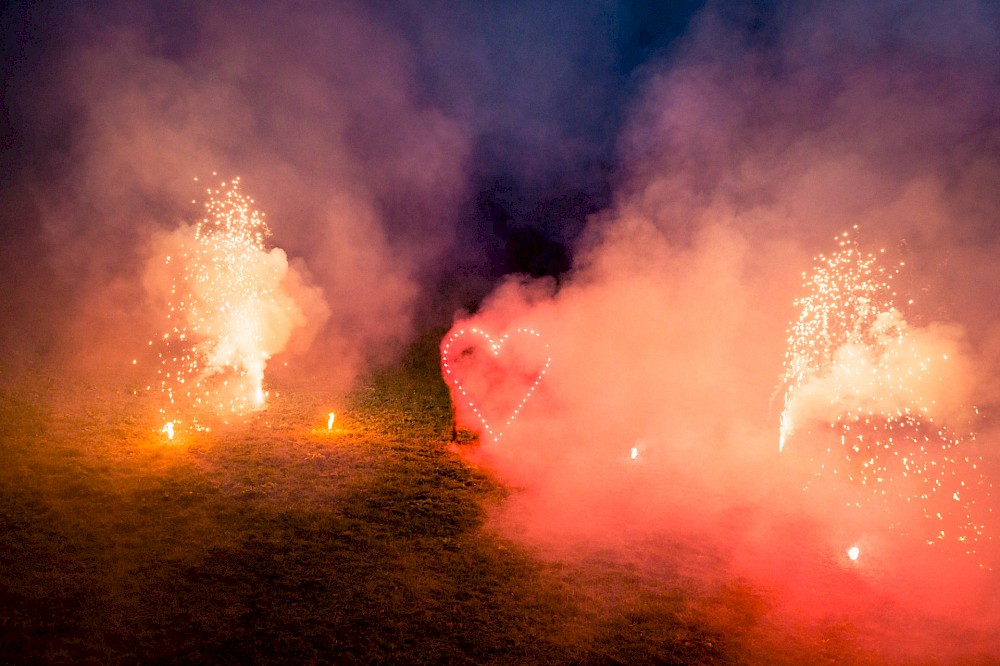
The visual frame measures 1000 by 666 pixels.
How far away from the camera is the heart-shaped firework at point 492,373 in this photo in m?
7.70

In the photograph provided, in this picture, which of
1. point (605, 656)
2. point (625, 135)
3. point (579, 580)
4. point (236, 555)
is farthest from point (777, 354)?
point (625, 135)

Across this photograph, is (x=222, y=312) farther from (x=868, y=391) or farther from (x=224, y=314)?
(x=868, y=391)

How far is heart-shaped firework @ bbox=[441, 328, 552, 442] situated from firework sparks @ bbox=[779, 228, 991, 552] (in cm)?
329

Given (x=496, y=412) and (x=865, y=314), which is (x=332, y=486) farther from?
(x=865, y=314)

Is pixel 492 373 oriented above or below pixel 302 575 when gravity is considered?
above

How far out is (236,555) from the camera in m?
4.76

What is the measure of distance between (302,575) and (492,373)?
3815mm

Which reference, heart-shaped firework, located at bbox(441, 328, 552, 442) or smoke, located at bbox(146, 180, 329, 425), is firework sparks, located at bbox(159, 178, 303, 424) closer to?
smoke, located at bbox(146, 180, 329, 425)

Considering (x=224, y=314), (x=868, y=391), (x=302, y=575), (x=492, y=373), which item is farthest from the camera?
(x=224, y=314)

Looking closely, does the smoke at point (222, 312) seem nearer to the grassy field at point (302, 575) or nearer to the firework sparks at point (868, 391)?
the grassy field at point (302, 575)

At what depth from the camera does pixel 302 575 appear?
458 cm

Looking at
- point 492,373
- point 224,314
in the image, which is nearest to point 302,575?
point 492,373

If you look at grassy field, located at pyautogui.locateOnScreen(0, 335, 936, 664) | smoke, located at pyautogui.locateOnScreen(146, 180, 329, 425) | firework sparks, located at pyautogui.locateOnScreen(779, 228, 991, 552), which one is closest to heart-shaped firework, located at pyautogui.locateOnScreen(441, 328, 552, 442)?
grassy field, located at pyautogui.locateOnScreen(0, 335, 936, 664)

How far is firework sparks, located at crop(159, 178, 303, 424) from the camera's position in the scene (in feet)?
28.4
